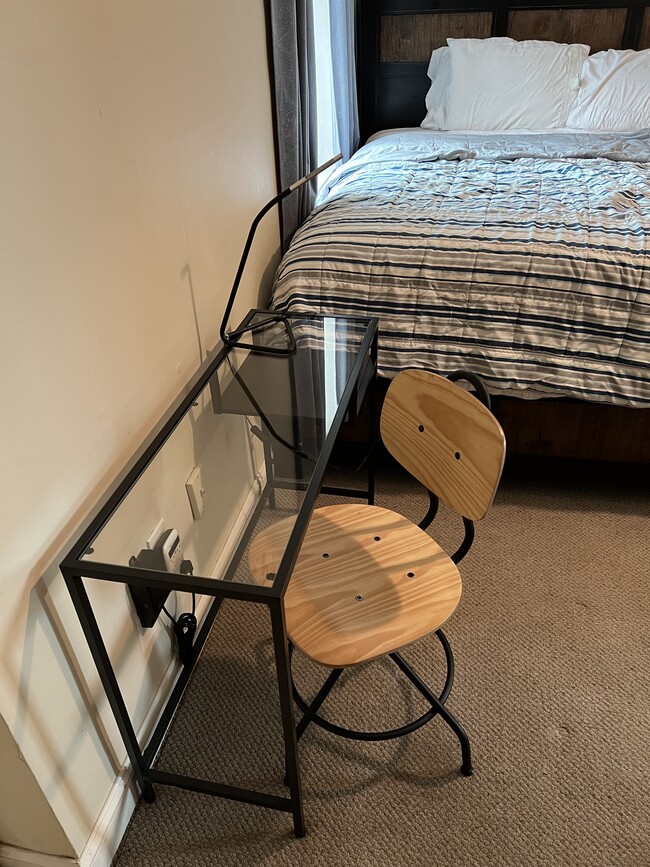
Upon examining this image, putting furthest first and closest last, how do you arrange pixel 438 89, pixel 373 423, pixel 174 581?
1. pixel 438 89
2. pixel 373 423
3. pixel 174 581

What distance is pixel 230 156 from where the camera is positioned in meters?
1.53

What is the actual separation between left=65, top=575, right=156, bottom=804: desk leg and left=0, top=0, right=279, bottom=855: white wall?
4 cm

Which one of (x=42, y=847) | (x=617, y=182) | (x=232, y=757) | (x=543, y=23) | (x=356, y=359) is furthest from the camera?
(x=543, y=23)

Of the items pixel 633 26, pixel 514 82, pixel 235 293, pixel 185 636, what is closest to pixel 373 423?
pixel 235 293

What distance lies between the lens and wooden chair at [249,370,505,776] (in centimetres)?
108

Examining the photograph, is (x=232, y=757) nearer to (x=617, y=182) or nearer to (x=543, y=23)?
(x=617, y=182)

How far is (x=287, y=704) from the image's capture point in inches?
38.3

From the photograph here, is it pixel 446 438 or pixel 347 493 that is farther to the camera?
pixel 347 493

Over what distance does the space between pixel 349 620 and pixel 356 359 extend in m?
0.59

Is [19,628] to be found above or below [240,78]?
below

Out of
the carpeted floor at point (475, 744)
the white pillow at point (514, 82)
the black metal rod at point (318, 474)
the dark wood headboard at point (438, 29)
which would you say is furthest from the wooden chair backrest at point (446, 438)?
the dark wood headboard at point (438, 29)

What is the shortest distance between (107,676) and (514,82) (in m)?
3.09

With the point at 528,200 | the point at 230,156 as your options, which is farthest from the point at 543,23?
the point at 230,156

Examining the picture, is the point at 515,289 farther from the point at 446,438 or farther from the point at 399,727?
the point at 399,727
